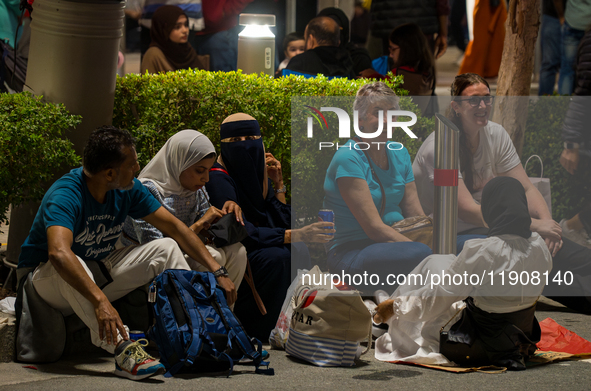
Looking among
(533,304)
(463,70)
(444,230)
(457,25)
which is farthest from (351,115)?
(457,25)

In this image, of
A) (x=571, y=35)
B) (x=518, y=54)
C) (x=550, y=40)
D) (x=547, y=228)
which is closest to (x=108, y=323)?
(x=547, y=228)

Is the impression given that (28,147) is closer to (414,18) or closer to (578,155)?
(578,155)

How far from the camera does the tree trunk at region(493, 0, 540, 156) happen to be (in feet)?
19.3

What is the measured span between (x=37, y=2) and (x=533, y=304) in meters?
3.65

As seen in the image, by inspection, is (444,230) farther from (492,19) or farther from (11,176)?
(492,19)

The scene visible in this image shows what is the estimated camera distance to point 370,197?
4414 mm

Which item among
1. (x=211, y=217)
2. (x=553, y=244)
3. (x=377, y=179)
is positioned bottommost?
(x=553, y=244)

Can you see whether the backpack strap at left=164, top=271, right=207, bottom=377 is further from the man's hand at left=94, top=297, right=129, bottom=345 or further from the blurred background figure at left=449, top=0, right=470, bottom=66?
the blurred background figure at left=449, top=0, right=470, bottom=66

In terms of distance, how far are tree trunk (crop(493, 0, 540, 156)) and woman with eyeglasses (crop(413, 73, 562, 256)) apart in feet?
3.60

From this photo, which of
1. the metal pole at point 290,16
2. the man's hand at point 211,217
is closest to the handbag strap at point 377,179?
the man's hand at point 211,217

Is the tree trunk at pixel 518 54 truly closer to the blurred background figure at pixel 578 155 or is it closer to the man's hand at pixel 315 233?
the blurred background figure at pixel 578 155

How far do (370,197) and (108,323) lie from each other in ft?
5.68

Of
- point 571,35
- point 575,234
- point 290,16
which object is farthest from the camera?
point 290,16

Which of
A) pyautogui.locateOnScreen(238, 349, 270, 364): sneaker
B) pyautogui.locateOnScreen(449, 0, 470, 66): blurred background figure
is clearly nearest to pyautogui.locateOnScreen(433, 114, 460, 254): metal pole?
pyautogui.locateOnScreen(238, 349, 270, 364): sneaker
